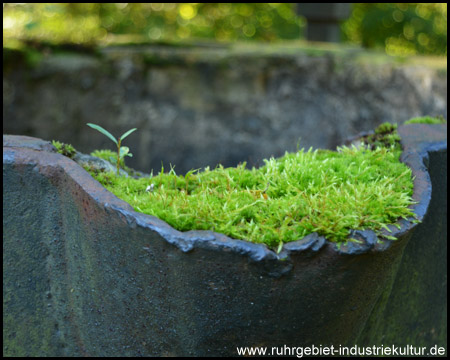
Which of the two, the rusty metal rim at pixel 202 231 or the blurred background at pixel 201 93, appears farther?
A: the blurred background at pixel 201 93

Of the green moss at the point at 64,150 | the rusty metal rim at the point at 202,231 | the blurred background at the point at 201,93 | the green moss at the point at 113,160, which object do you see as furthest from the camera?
the blurred background at the point at 201,93

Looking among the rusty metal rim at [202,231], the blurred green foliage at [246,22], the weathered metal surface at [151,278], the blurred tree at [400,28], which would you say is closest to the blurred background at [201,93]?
the weathered metal surface at [151,278]

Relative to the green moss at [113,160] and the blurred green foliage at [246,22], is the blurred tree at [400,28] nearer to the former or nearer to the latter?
the blurred green foliage at [246,22]

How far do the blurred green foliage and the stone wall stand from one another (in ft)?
14.8

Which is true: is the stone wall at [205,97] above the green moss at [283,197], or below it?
below

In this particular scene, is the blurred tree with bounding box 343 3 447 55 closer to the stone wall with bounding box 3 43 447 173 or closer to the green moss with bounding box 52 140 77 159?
the stone wall with bounding box 3 43 447 173

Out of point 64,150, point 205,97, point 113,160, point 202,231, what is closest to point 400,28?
point 205,97

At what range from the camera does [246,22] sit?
10.9 m

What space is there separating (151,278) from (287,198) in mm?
468

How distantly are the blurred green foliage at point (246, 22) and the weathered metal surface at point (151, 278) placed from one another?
26.6 ft

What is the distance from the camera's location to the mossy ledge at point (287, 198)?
133cm

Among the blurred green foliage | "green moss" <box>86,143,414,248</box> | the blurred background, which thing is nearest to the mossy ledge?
"green moss" <box>86,143,414,248</box>

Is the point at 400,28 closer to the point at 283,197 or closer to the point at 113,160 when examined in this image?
the point at 113,160

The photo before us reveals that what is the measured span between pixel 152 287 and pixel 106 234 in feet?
0.69
